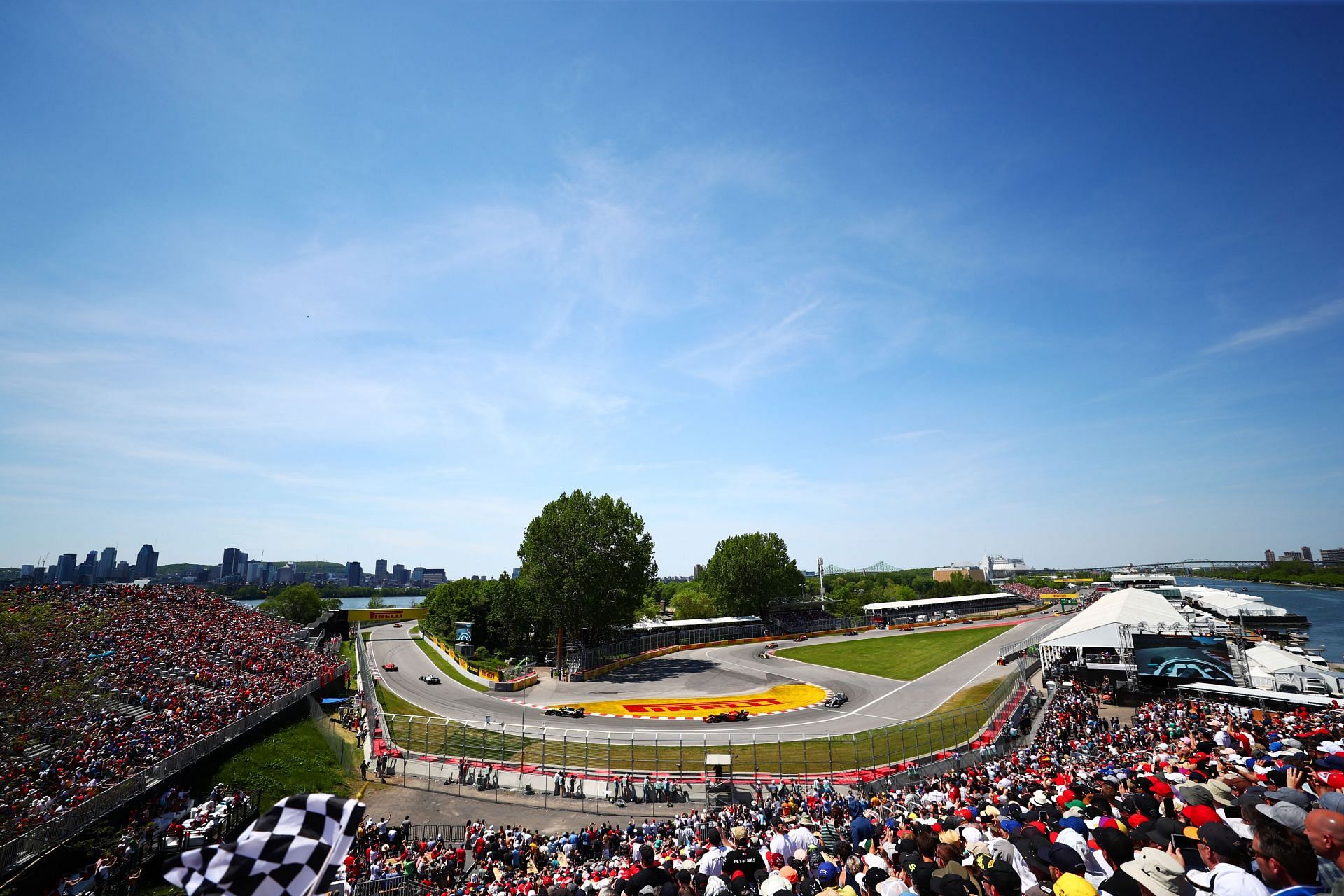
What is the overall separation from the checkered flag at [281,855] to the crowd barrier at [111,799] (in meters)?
18.0

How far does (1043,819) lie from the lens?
10.2 metres

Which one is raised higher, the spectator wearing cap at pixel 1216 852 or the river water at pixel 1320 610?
the spectator wearing cap at pixel 1216 852

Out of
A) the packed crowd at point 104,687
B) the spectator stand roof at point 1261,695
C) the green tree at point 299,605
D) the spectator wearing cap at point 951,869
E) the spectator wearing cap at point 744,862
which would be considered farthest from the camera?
the green tree at point 299,605

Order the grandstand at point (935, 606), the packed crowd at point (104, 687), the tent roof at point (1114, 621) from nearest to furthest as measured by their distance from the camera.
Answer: the packed crowd at point (104, 687) < the tent roof at point (1114, 621) < the grandstand at point (935, 606)

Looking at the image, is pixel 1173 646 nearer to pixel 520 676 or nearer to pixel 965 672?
pixel 965 672

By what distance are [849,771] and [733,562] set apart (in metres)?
66.5

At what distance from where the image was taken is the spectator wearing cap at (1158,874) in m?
6.18

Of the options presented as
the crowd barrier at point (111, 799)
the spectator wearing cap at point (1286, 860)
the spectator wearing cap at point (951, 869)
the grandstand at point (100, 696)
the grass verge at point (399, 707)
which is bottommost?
the grass verge at point (399, 707)

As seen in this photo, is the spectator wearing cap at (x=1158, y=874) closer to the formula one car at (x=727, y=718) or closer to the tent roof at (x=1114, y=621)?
the formula one car at (x=727, y=718)

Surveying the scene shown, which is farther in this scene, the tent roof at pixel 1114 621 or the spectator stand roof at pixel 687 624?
the spectator stand roof at pixel 687 624

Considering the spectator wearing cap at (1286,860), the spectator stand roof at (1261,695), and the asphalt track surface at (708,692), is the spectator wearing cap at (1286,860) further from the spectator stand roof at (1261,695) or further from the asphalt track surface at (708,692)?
the spectator stand roof at (1261,695)

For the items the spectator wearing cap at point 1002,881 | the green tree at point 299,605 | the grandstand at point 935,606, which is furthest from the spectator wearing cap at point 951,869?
the green tree at point 299,605

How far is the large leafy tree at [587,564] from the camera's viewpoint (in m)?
58.6

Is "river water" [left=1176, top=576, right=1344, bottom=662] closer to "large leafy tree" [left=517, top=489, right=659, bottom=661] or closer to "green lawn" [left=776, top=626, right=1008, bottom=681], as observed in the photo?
"green lawn" [left=776, top=626, right=1008, bottom=681]
